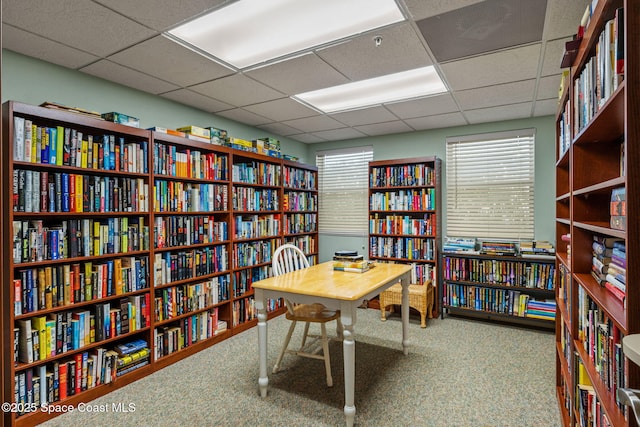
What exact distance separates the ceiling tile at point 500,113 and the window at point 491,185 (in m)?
0.21

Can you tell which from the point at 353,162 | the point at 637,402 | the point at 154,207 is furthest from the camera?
the point at 353,162

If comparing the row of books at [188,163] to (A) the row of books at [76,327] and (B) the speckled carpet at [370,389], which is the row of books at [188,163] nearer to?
(A) the row of books at [76,327]

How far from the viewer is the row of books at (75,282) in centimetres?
221

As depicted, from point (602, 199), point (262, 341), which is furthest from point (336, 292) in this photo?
point (602, 199)

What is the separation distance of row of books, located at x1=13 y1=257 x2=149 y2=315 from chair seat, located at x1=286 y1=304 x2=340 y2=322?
4.09ft

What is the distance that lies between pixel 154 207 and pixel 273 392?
1746mm

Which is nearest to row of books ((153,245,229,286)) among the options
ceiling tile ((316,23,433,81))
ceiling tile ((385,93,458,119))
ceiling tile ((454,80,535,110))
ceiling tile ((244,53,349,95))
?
ceiling tile ((244,53,349,95))

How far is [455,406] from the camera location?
7.80ft

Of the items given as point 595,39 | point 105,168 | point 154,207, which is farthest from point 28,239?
point 595,39

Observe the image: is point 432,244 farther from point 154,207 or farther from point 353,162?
point 154,207

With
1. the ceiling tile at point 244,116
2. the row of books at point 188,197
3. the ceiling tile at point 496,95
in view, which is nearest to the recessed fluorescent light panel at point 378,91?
the ceiling tile at point 496,95

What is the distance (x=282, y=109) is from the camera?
3770mm

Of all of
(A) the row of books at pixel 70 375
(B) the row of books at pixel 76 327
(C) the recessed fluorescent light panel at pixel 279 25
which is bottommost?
(A) the row of books at pixel 70 375

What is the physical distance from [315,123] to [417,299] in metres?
2.40
